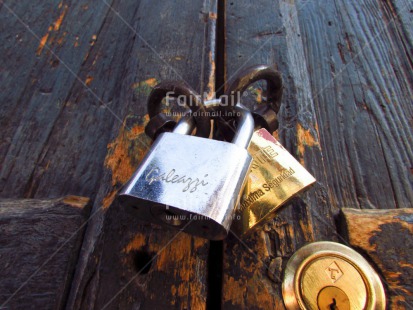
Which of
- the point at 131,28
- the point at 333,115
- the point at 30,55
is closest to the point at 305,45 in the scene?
the point at 333,115

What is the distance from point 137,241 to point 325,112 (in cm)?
55

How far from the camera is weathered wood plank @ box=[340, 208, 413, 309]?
1.48 feet

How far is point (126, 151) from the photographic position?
63cm

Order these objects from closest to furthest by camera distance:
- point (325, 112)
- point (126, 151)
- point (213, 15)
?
point (126, 151) → point (325, 112) → point (213, 15)

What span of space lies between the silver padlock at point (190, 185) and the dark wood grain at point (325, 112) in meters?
0.13

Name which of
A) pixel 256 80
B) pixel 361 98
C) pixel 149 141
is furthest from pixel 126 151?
pixel 361 98

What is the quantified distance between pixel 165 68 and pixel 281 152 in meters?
0.38

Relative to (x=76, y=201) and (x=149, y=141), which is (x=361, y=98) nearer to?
(x=149, y=141)

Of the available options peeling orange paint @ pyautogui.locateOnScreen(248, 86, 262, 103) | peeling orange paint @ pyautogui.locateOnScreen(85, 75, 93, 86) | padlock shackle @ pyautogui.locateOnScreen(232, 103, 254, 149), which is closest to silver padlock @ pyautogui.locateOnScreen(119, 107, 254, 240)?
padlock shackle @ pyautogui.locateOnScreen(232, 103, 254, 149)

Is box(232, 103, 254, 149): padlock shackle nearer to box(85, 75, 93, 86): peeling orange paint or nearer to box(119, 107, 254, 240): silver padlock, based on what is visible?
box(119, 107, 254, 240): silver padlock

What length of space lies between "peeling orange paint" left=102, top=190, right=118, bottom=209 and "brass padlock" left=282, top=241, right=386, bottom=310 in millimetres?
329

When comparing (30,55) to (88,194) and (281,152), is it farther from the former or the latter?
(281,152)

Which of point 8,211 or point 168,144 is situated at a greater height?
point 168,144

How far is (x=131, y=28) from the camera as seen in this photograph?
980mm
